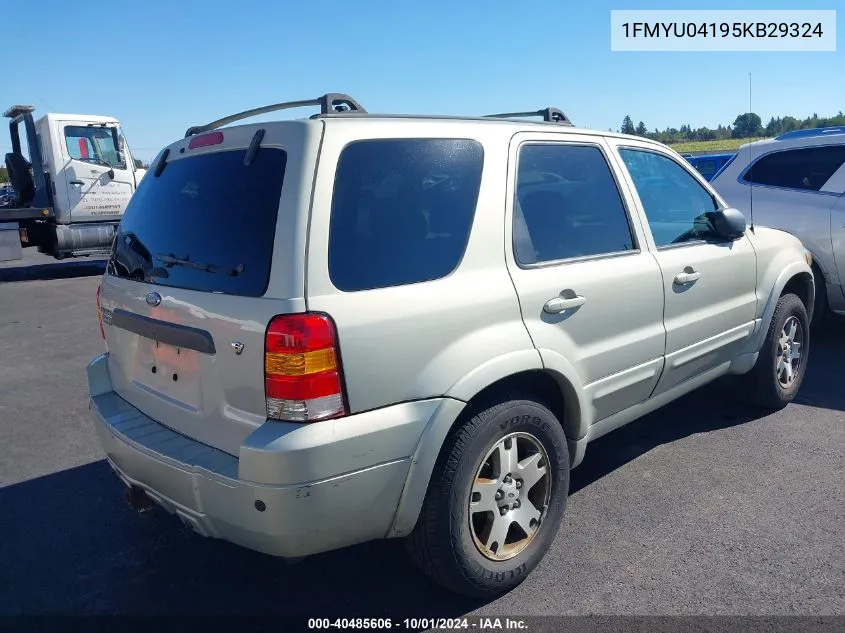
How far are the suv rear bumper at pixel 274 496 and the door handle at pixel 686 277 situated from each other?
1838mm

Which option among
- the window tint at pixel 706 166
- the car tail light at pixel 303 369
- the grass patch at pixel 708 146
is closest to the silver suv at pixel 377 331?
the car tail light at pixel 303 369

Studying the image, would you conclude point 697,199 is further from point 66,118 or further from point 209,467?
point 66,118

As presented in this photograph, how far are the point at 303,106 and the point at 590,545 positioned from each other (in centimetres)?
232

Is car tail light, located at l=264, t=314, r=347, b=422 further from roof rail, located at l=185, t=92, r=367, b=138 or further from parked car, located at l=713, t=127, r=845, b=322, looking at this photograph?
parked car, located at l=713, t=127, r=845, b=322

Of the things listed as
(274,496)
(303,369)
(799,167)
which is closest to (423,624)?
(274,496)

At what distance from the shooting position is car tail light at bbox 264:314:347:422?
227 cm

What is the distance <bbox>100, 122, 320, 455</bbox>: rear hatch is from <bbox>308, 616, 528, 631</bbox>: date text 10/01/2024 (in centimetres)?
82

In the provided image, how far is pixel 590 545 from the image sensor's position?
3.20 meters

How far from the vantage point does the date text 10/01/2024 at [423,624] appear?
2689 mm

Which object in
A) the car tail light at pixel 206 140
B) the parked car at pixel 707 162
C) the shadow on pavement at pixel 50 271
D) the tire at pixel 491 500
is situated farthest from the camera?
the shadow on pavement at pixel 50 271

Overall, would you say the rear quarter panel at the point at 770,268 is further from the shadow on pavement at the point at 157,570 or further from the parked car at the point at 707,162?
the parked car at the point at 707,162

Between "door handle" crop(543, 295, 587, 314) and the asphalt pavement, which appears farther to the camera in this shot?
"door handle" crop(543, 295, 587, 314)

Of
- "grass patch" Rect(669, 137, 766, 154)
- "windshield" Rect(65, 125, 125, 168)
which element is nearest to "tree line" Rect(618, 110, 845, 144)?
"grass patch" Rect(669, 137, 766, 154)

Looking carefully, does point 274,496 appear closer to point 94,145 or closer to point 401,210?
point 401,210
